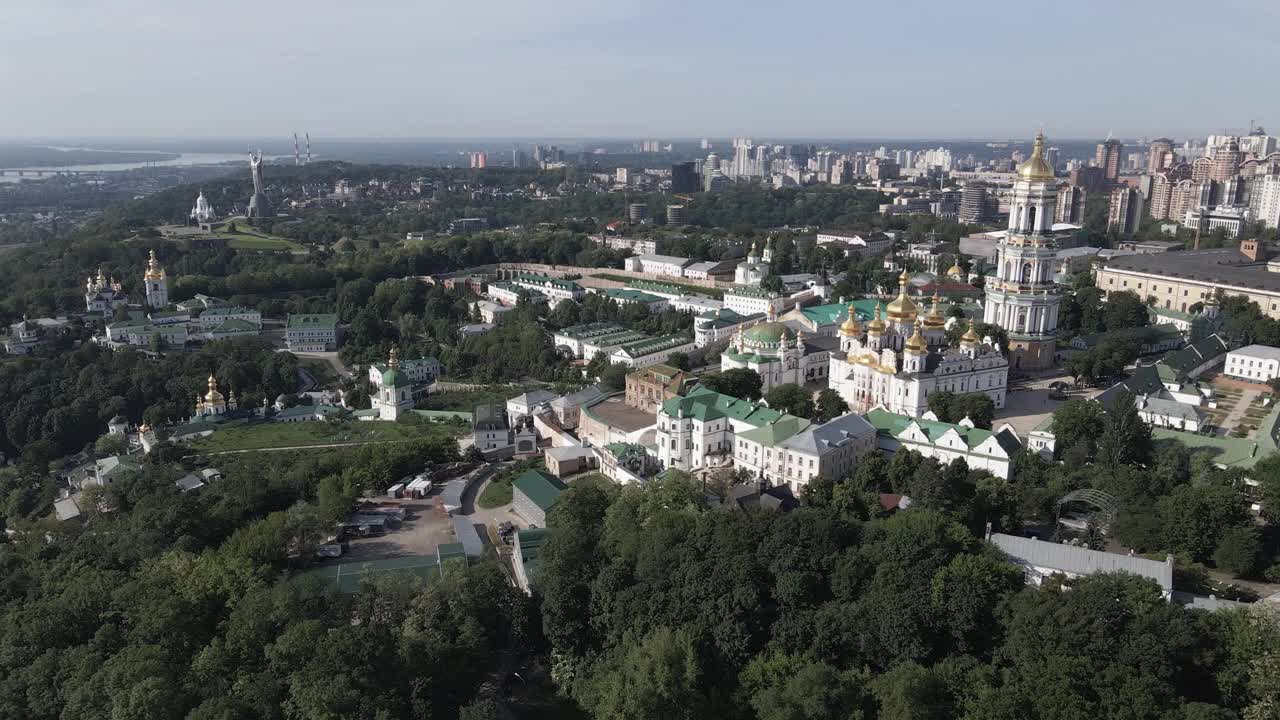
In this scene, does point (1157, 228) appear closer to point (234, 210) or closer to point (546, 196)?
point (546, 196)

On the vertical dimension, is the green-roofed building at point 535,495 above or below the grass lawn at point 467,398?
above

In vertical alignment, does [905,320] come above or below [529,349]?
above

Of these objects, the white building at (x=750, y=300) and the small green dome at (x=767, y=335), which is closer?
the small green dome at (x=767, y=335)

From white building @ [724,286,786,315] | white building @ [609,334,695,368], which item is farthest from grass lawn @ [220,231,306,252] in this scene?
white building @ [609,334,695,368]

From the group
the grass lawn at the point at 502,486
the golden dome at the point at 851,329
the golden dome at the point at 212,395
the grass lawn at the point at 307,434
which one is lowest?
the grass lawn at the point at 307,434

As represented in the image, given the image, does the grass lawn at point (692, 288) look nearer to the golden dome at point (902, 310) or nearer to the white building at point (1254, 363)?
the golden dome at point (902, 310)

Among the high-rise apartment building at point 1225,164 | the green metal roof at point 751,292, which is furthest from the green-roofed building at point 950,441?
the high-rise apartment building at point 1225,164

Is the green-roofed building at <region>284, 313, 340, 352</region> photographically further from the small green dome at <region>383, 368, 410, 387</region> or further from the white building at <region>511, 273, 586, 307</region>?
the small green dome at <region>383, 368, 410, 387</region>

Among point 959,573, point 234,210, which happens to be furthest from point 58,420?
point 234,210
